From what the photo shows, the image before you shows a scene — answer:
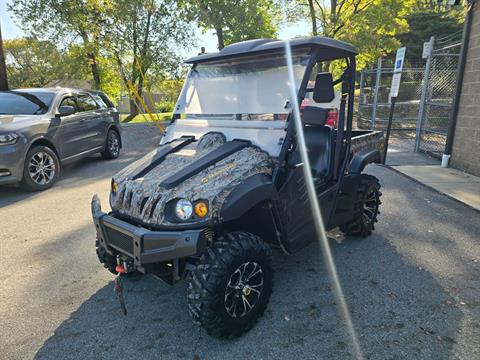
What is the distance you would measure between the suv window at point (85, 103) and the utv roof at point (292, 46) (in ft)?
17.2

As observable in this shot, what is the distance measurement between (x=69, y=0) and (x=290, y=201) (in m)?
15.9

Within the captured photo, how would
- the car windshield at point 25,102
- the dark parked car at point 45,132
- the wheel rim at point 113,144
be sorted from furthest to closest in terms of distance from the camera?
the wheel rim at point 113,144, the car windshield at point 25,102, the dark parked car at point 45,132

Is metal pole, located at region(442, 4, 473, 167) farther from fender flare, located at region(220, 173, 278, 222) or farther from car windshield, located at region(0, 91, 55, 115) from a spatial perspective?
car windshield, located at region(0, 91, 55, 115)

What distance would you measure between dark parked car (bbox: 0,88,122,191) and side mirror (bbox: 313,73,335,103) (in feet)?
16.3

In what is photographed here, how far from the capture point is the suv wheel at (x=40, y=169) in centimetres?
601

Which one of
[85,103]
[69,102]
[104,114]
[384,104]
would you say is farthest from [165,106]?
[69,102]

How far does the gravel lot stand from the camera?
2424mm

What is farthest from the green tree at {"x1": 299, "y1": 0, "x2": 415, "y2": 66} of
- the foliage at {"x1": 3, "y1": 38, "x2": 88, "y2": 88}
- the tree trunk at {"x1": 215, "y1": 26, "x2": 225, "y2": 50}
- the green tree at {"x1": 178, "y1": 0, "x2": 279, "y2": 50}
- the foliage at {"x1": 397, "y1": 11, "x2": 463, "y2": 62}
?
the foliage at {"x1": 3, "y1": 38, "x2": 88, "y2": 88}

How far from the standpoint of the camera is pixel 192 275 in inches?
93.9

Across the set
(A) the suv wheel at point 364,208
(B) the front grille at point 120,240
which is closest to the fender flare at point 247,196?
(B) the front grille at point 120,240

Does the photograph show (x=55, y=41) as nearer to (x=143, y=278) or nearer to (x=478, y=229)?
(x=143, y=278)

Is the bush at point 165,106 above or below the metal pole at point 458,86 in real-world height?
below

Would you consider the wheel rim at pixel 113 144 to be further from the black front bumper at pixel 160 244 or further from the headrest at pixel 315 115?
the black front bumper at pixel 160 244

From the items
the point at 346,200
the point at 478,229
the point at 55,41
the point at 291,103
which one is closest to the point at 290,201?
the point at 291,103
